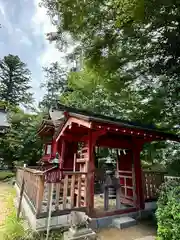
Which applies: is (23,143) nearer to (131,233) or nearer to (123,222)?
(123,222)

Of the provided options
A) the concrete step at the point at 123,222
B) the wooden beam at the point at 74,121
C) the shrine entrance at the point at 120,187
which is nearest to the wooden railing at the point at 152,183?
the shrine entrance at the point at 120,187

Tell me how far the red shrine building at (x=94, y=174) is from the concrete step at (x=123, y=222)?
208 mm

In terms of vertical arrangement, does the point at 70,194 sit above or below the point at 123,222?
above

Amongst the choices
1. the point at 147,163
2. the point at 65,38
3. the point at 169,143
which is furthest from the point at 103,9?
the point at 147,163

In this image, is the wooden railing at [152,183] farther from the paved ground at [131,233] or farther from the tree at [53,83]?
the tree at [53,83]

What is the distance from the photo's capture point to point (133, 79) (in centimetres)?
686

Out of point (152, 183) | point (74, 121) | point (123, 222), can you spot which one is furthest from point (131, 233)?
point (74, 121)

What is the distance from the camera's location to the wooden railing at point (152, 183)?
18.6 feet

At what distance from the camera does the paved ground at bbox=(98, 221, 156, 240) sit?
3.83 m

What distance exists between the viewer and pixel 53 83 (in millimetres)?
20578

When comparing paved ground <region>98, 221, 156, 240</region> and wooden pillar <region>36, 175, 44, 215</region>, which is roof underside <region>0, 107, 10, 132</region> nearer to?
wooden pillar <region>36, 175, 44, 215</region>

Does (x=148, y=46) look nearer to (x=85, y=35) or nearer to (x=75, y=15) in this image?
(x=85, y=35)

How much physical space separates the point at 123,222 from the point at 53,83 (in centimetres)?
1824

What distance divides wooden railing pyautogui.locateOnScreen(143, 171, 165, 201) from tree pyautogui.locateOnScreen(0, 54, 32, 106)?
86.0 feet
